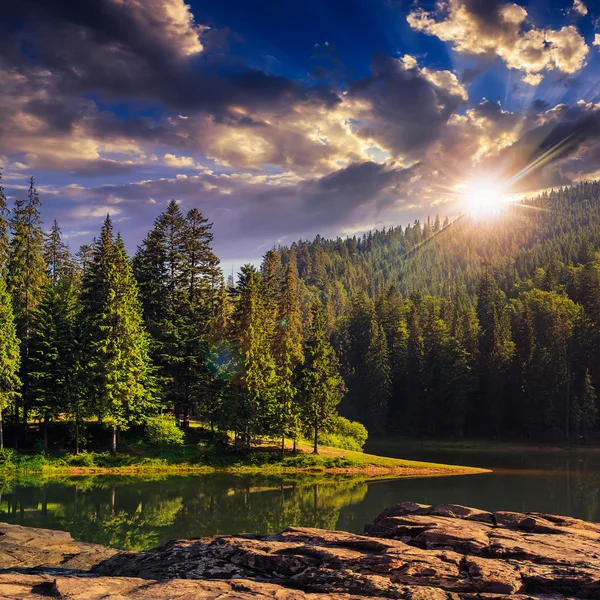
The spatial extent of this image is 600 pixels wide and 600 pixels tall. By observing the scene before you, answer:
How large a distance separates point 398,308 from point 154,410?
65.1 metres

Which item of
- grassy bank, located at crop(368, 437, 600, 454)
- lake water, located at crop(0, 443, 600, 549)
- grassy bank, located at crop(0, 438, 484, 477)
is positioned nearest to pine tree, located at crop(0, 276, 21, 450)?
grassy bank, located at crop(0, 438, 484, 477)

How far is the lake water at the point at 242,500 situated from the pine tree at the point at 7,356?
343 inches

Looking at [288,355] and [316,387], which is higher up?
[288,355]

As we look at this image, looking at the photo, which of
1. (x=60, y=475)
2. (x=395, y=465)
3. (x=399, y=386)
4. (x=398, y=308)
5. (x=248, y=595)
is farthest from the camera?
(x=398, y=308)

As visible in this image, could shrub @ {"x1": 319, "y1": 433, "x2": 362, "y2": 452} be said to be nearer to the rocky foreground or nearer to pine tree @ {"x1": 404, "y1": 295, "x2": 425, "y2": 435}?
pine tree @ {"x1": 404, "y1": 295, "x2": 425, "y2": 435}

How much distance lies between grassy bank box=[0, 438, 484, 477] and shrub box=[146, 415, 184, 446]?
101 cm

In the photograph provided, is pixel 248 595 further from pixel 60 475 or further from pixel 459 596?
pixel 60 475

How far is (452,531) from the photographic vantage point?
41.7ft

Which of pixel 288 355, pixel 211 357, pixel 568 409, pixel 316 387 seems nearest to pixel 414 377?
pixel 568 409

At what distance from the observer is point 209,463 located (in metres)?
45.5

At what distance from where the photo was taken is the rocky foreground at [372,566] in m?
9.91

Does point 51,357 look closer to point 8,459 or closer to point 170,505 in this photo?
point 8,459

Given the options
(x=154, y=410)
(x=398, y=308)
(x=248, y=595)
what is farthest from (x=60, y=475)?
(x=398, y=308)

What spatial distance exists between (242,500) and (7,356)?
2410cm
